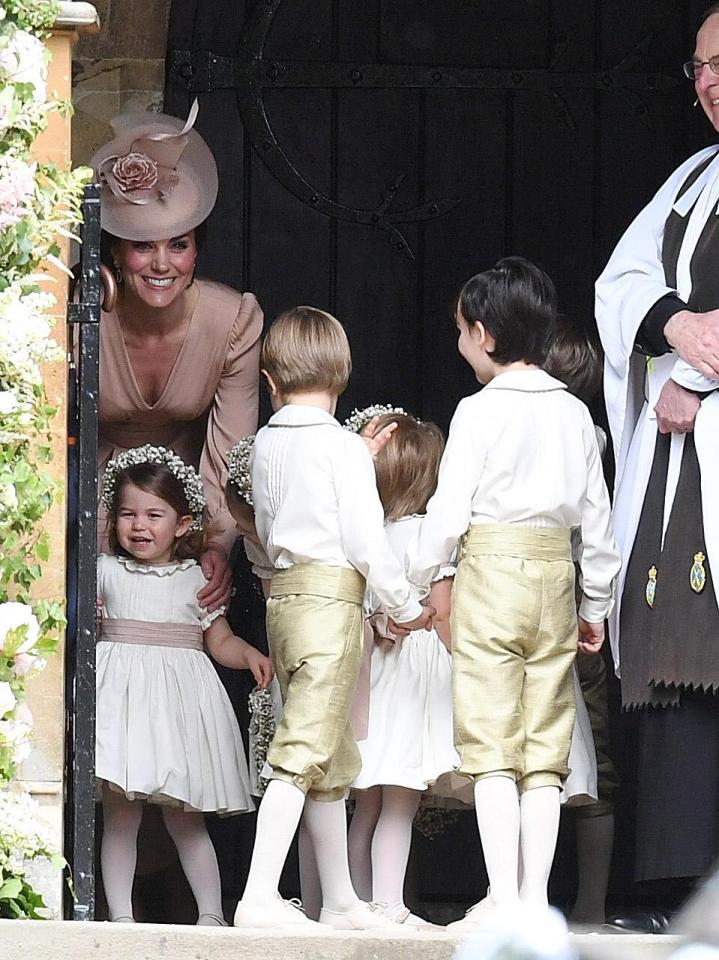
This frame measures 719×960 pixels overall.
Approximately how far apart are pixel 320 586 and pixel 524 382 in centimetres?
60

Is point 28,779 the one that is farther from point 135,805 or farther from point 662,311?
point 662,311

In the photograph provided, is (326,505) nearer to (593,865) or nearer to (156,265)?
(156,265)

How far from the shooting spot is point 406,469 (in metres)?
4.37

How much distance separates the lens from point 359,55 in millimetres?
5309

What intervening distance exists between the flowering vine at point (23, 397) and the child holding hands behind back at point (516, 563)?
0.82 metres

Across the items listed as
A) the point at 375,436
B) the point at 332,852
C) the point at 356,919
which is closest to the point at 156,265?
the point at 375,436

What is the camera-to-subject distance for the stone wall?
16.4 ft

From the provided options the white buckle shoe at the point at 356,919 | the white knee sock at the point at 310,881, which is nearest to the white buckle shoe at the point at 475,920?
the white buckle shoe at the point at 356,919

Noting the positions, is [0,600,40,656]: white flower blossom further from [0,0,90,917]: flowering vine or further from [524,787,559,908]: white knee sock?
[524,787,559,908]: white knee sock

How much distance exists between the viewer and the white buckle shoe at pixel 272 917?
352cm

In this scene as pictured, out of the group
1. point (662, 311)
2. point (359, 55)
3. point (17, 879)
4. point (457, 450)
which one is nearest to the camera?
point (17, 879)

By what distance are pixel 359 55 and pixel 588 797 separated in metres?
2.21

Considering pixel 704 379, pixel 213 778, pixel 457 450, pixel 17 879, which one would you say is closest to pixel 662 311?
pixel 704 379

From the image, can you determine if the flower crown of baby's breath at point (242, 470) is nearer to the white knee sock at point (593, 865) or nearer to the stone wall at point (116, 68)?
the stone wall at point (116, 68)
